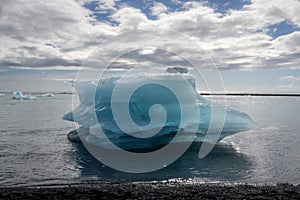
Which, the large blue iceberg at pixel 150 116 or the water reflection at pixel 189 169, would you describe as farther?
the large blue iceberg at pixel 150 116

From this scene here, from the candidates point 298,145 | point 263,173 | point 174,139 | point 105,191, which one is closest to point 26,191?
point 105,191

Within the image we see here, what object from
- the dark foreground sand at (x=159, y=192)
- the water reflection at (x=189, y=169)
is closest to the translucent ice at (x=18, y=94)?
the water reflection at (x=189, y=169)

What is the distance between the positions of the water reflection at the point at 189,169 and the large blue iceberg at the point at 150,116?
154 centimetres

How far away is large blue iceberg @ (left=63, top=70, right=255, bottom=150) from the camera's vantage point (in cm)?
1647

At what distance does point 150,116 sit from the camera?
16906mm

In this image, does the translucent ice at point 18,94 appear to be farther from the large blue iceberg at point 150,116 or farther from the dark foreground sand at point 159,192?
the dark foreground sand at point 159,192

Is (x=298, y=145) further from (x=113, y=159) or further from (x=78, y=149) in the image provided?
(x=78, y=149)

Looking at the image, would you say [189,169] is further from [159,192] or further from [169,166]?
[159,192]

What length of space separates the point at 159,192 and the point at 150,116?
817 centimetres

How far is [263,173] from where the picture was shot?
12.2 meters

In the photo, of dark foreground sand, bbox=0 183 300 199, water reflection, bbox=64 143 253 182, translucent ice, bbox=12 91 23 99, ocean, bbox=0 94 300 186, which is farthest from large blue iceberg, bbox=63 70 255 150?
translucent ice, bbox=12 91 23 99

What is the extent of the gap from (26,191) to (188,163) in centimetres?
716

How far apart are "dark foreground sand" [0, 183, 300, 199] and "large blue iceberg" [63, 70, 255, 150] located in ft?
21.8

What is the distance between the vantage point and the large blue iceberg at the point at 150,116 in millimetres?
16469
